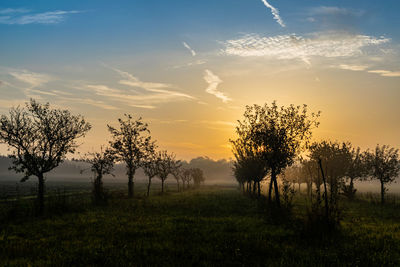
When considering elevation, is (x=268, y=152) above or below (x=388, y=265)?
above

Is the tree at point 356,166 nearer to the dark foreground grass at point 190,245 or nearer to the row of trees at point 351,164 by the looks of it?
the row of trees at point 351,164

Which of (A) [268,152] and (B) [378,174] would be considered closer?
(A) [268,152]

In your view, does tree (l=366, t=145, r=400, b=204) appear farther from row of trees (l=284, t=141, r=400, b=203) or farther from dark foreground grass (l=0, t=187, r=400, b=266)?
dark foreground grass (l=0, t=187, r=400, b=266)

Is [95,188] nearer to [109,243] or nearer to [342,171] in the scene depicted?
[109,243]

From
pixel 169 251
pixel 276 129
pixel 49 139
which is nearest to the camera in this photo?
pixel 169 251

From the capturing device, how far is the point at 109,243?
12.4 meters

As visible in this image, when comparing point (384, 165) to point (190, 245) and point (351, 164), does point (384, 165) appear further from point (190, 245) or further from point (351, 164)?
point (190, 245)

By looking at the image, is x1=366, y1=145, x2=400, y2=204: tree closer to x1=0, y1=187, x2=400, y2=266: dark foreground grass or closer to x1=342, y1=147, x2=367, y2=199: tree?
x1=342, y1=147, x2=367, y2=199: tree

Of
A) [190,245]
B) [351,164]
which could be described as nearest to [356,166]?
[351,164]

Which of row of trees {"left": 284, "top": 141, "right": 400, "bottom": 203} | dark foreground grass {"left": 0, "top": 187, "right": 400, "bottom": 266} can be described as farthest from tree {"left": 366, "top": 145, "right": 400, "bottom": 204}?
dark foreground grass {"left": 0, "top": 187, "right": 400, "bottom": 266}

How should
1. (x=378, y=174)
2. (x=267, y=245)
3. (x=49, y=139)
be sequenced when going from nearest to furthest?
(x=267, y=245), (x=49, y=139), (x=378, y=174)

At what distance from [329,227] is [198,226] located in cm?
762

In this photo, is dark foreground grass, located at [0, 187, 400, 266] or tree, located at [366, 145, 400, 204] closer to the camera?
dark foreground grass, located at [0, 187, 400, 266]

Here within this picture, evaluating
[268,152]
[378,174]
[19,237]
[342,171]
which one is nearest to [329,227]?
[268,152]
